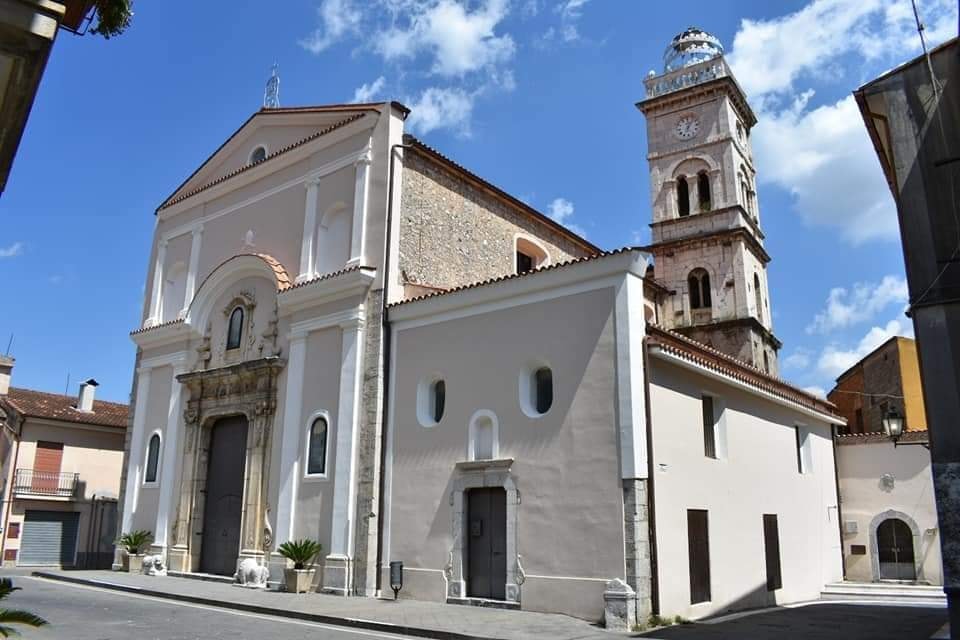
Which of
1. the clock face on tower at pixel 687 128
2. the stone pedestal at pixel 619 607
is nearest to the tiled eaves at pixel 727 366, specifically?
the stone pedestal at pixel 619 607

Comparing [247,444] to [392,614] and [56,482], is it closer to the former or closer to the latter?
[392,614]

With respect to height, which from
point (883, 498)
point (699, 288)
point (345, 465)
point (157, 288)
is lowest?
point (883, 498)

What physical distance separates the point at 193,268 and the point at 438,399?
1045 centimetres

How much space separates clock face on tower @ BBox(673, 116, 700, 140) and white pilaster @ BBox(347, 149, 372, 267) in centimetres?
1844

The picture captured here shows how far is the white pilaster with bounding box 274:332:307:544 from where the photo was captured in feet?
55.1

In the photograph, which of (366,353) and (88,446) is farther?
(88,446)

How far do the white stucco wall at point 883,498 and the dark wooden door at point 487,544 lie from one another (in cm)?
1277

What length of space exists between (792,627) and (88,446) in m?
24.4

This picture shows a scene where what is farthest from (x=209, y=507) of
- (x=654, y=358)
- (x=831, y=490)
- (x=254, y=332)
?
(x=831, y=490)

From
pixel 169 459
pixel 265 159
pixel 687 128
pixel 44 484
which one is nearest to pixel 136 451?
pixel 169 459

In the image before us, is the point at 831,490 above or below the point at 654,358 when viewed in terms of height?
below

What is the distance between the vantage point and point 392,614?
12312 millimetres

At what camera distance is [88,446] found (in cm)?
2736

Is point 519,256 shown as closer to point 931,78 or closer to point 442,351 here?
point 442,351
